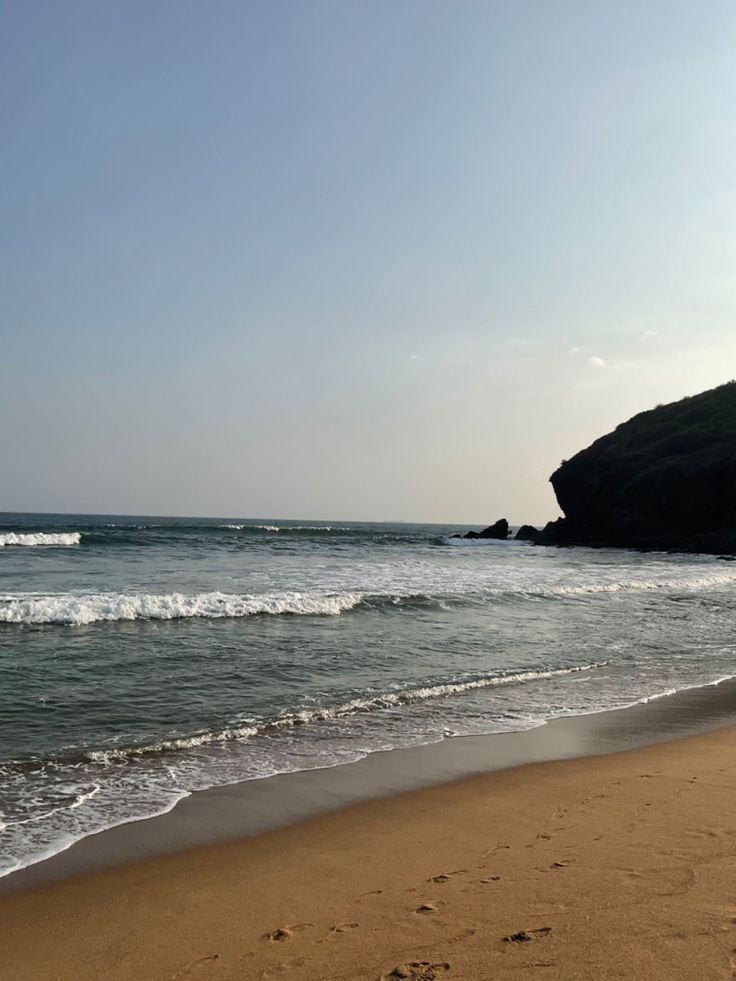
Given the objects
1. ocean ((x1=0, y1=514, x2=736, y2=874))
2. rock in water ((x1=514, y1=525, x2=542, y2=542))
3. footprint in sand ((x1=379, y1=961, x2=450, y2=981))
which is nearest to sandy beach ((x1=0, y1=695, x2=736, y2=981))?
footprint in sand ((x1=379, y1=961, x2=450, y2=981))

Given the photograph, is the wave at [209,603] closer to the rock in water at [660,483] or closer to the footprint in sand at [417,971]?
the footprint in sand at [417,971]

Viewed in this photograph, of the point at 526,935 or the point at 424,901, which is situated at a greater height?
the point at 526,935

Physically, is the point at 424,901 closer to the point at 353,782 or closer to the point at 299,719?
the point at 353,782

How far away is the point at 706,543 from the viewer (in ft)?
159

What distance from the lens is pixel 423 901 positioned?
3.73 metres

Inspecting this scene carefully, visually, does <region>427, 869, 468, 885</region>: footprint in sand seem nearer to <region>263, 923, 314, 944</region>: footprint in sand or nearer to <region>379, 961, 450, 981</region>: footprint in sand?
<region>263, 923, 314, 944</region>: footprint in sand

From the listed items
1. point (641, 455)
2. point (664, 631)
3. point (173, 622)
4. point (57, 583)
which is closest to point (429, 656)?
point (173, 622)

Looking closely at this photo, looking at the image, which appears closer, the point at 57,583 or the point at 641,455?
the point at 57,583

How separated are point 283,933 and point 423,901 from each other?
0.80m

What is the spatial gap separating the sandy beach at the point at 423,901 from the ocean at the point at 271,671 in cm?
109

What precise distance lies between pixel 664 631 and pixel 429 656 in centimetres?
689

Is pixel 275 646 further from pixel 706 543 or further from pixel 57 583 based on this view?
pixel 706 543

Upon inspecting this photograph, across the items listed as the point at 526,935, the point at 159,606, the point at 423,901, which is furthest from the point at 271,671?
the point at 526,935

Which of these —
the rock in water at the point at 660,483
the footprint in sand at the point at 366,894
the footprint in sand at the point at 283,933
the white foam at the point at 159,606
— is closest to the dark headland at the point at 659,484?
the rock in water at the point at 660,483
